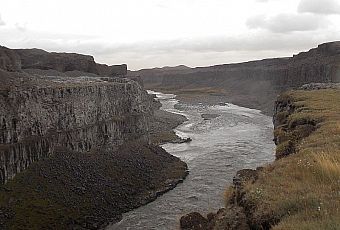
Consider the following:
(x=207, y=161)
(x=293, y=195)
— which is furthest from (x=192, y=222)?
(x=207, y=161)

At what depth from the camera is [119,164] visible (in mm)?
60125

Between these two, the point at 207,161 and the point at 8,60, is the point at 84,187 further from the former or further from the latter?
the point at 8,60

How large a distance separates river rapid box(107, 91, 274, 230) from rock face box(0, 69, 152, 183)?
12290 mm

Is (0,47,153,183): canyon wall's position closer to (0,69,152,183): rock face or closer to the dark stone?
(0,69,152,183): rock face

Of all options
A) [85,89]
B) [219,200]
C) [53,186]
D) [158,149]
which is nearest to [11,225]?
[53,186]

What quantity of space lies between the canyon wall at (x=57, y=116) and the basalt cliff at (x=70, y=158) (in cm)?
11

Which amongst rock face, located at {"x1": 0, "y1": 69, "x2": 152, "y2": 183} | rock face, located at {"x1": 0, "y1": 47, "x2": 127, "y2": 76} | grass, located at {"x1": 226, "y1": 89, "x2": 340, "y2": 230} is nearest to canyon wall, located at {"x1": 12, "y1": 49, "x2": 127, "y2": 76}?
rock face, located at {"x1": 0, "y1": 47, "x2": 127, "y2": 76}

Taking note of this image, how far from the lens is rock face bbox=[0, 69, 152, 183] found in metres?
44.4

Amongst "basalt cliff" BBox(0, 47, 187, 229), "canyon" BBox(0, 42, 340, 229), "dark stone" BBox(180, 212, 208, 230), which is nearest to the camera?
"canyon" BBox(0, 42, 340, 229)

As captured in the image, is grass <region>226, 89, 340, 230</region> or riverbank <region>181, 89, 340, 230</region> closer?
grass <region>226, 89, 340, 230</region>

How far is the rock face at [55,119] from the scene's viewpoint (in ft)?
146

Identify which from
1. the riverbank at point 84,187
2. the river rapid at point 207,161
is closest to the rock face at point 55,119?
the riverbank at point 84,187

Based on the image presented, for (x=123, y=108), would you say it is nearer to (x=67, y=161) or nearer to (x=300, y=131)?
(x=67, y=161)

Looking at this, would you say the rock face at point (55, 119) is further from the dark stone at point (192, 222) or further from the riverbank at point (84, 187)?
the dark stone at point (192, 222)
